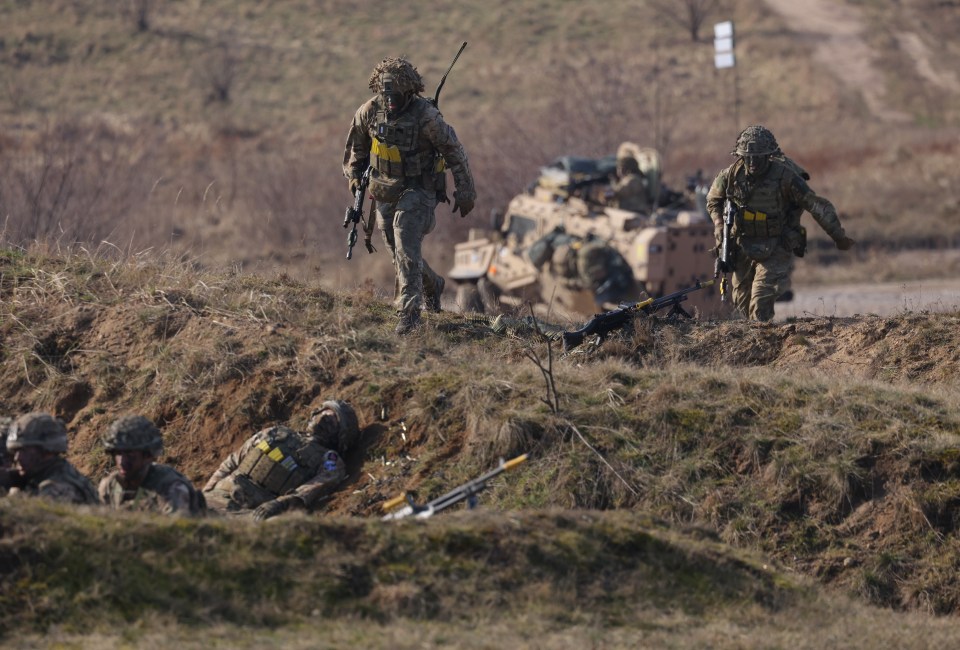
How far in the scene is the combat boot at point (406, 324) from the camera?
10.7 meters

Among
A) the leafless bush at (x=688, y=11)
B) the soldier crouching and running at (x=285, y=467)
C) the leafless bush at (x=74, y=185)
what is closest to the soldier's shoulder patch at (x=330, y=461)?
the soldier crouching and running at (x=285, y=467)

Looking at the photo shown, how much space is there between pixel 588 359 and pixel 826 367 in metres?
1.86

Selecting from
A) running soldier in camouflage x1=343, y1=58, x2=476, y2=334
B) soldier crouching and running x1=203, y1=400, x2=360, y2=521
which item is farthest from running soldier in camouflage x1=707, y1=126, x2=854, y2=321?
soldier crouching and running x1=203, y1=400, x2=360, y2=521

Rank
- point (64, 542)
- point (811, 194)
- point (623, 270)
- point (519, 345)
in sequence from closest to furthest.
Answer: point (64, 542) → point (519, 345) → point (811, 194) → point (623, 270)

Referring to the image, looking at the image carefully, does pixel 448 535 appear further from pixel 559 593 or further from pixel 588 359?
pixel 588 359

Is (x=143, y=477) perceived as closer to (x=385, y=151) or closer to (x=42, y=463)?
(x=42, y=463)

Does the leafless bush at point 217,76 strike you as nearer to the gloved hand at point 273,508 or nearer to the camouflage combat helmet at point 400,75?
the camouflage combat helmet at point 400,75

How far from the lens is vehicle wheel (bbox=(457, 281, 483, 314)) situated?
707 inches

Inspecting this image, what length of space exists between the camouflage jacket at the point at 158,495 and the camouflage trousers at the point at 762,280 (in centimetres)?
593

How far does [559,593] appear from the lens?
6820 mm

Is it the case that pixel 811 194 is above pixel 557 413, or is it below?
above

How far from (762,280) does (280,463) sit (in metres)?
4.94

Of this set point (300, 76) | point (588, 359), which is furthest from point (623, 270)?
point (300, 76)

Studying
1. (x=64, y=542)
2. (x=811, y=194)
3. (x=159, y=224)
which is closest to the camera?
(x=64, y=542)
